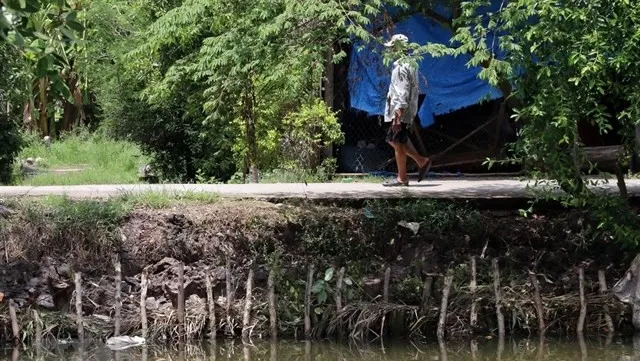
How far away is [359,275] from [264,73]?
7.35 ft

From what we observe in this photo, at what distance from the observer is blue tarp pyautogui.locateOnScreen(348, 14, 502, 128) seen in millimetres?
14438

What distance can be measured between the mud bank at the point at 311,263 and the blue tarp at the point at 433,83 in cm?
382

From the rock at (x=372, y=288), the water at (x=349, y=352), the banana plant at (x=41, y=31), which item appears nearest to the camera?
the banana plant at (x=41, y=31)

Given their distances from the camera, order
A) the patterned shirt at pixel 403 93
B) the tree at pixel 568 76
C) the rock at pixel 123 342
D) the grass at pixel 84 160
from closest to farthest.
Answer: the tree at pixel 568 76 → the rock at pixel 123 342 → the patterned shirt at pixel 403 93 → the grass at pixel 84 160

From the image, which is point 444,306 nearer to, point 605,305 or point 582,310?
point 582,310

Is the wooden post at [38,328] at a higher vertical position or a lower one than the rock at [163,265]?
lower

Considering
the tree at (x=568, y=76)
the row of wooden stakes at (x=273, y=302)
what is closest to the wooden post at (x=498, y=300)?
the row of wooden stakes at (x=273, y=302)

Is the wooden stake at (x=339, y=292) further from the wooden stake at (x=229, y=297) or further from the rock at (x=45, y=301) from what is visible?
the rock at (x=45, y=301)

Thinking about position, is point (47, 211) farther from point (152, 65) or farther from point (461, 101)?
point (461, 101)

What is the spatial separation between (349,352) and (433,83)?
6.23 m

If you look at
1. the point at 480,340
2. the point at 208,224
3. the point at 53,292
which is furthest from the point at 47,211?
the point at 480,340

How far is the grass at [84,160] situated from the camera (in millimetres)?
16862

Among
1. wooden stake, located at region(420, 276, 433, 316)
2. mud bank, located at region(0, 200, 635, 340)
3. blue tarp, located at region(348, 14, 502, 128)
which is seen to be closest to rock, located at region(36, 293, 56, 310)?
mud bank, located at region(0, 200, 635, 340)

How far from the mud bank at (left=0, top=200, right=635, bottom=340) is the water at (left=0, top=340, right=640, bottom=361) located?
0.22 m
